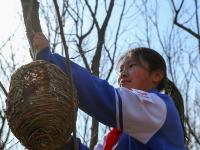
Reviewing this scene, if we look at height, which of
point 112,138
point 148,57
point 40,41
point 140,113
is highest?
point 40,41

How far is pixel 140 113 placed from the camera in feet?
5.70

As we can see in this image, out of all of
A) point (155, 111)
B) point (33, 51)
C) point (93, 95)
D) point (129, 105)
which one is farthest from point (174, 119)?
point (33, 51)

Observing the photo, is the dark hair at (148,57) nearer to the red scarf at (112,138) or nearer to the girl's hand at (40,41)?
the red scarf at (112,138)

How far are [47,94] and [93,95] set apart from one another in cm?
39

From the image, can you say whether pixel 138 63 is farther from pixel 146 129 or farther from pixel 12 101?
pixel 12 101

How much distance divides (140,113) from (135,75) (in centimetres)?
38

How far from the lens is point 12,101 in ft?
4.37

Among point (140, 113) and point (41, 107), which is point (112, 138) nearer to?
point (140, 113)

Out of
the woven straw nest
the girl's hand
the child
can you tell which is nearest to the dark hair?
the child

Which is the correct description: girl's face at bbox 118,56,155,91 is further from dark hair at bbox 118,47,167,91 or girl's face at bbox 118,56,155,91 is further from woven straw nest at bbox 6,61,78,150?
woven straw nest at bbox 6,61,78,150

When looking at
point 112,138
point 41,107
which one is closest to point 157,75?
point 112,138

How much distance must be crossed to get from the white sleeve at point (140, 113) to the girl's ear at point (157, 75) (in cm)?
37

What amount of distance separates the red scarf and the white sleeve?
331mm

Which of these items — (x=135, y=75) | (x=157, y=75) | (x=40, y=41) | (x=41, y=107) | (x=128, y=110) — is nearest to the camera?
(x=41, y=107)
